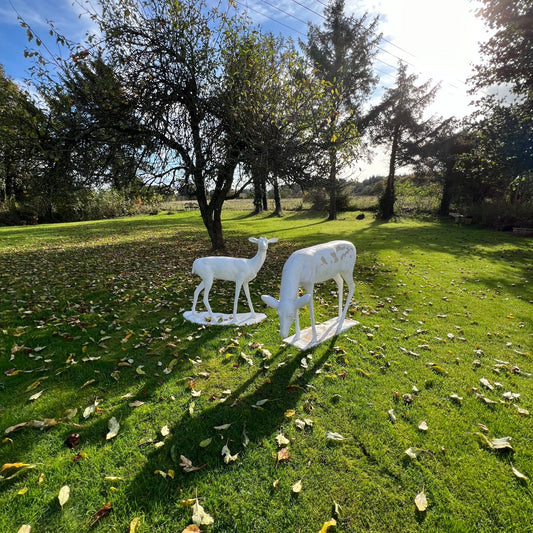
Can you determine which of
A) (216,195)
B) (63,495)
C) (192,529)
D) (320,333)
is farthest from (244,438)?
(216,195)

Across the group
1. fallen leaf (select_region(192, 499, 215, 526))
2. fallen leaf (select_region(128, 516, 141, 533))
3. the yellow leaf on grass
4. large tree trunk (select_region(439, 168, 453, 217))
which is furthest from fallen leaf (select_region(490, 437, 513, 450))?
large tree trunk (select_region(439, 168, 453, 217))

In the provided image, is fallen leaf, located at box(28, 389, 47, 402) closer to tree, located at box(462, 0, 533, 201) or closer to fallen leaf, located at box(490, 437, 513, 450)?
fallen leaf, located at box(490, 437, 513, 450)

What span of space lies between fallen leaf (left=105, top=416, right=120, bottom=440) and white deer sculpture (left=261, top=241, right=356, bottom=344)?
8.09 feet

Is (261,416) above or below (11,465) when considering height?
below

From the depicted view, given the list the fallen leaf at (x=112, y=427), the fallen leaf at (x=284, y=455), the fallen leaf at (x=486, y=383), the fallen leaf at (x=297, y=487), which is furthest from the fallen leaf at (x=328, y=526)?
the fallen leaf at (x=486, y=383)

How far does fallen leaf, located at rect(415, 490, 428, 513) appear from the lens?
2539 mm

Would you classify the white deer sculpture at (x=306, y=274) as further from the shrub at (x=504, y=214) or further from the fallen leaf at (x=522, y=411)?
the shrub at (x=504, y=214)

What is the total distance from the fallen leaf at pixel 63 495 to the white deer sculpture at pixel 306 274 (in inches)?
114

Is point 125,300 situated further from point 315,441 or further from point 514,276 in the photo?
point 514,276

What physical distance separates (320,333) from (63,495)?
4.47 m

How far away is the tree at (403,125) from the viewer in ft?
86.4

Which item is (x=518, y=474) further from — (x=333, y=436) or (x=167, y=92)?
(x=167, y=92)

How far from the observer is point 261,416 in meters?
3.63

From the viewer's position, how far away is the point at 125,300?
7.57 metres
